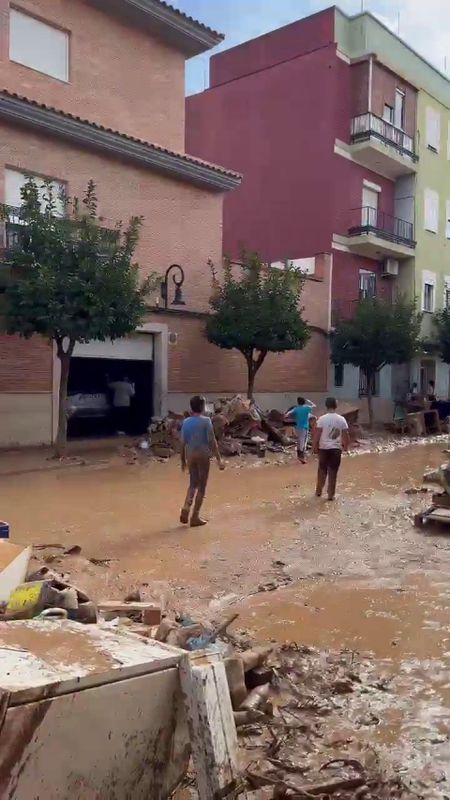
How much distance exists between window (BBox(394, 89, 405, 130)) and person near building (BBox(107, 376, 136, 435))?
1629 centimetres

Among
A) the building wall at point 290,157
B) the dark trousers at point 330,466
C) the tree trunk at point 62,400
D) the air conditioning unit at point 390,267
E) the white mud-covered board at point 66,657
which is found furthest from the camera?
the air conditioning unit at point 390,267

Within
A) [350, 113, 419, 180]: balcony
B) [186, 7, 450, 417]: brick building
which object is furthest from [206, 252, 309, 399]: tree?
[350, 113, 419, 180]: balcony

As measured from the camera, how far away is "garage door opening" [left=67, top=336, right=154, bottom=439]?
1761cm

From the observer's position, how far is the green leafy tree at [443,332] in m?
28.4

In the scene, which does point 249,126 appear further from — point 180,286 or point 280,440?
point 280,440

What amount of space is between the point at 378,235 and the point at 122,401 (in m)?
12.6

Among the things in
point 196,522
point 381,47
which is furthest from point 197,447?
point 381,47

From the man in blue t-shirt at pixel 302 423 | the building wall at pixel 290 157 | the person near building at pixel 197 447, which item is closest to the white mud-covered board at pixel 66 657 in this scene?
the person near building at pixel 197 447

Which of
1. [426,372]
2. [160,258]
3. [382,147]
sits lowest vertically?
[426,372]

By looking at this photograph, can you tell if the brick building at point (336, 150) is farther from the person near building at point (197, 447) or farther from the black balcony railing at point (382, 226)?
the person near building at point (197, 447)

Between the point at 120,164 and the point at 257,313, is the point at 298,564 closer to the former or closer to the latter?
the point at 257,313

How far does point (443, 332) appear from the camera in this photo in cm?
2856

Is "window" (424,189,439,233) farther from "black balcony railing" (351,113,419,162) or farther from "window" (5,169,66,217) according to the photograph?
"window" (5,169,66,217)

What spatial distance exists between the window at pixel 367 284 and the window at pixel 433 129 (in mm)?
6958
